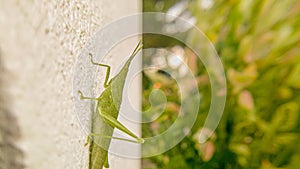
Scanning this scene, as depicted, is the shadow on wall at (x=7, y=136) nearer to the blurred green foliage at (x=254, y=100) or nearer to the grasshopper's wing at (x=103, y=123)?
the grasshopper's wing at (x=103, y=123)

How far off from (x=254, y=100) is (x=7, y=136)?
2.72ft

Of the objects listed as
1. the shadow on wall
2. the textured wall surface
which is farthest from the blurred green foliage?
the shadow on wall

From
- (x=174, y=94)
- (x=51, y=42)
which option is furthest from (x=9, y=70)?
(x=174, y=94)

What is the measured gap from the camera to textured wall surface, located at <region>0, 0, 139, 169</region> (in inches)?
7.0

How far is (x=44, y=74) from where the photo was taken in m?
0.22

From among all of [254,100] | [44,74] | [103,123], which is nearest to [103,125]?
[103,123]

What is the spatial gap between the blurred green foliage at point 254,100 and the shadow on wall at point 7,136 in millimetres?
688

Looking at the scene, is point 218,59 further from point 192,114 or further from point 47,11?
point 47,11

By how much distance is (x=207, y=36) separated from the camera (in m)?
0.97

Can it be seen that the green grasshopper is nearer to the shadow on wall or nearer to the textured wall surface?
the textured wall surface

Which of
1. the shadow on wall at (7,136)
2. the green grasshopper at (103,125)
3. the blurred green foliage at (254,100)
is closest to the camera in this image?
the shadow on wall at (7,136)

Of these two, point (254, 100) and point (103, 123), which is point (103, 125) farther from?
point (254, 100)

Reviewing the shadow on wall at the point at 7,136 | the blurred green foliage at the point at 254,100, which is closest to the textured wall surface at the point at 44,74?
the shadow on wall at the point at 7,136

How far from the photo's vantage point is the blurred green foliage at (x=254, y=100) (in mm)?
887
